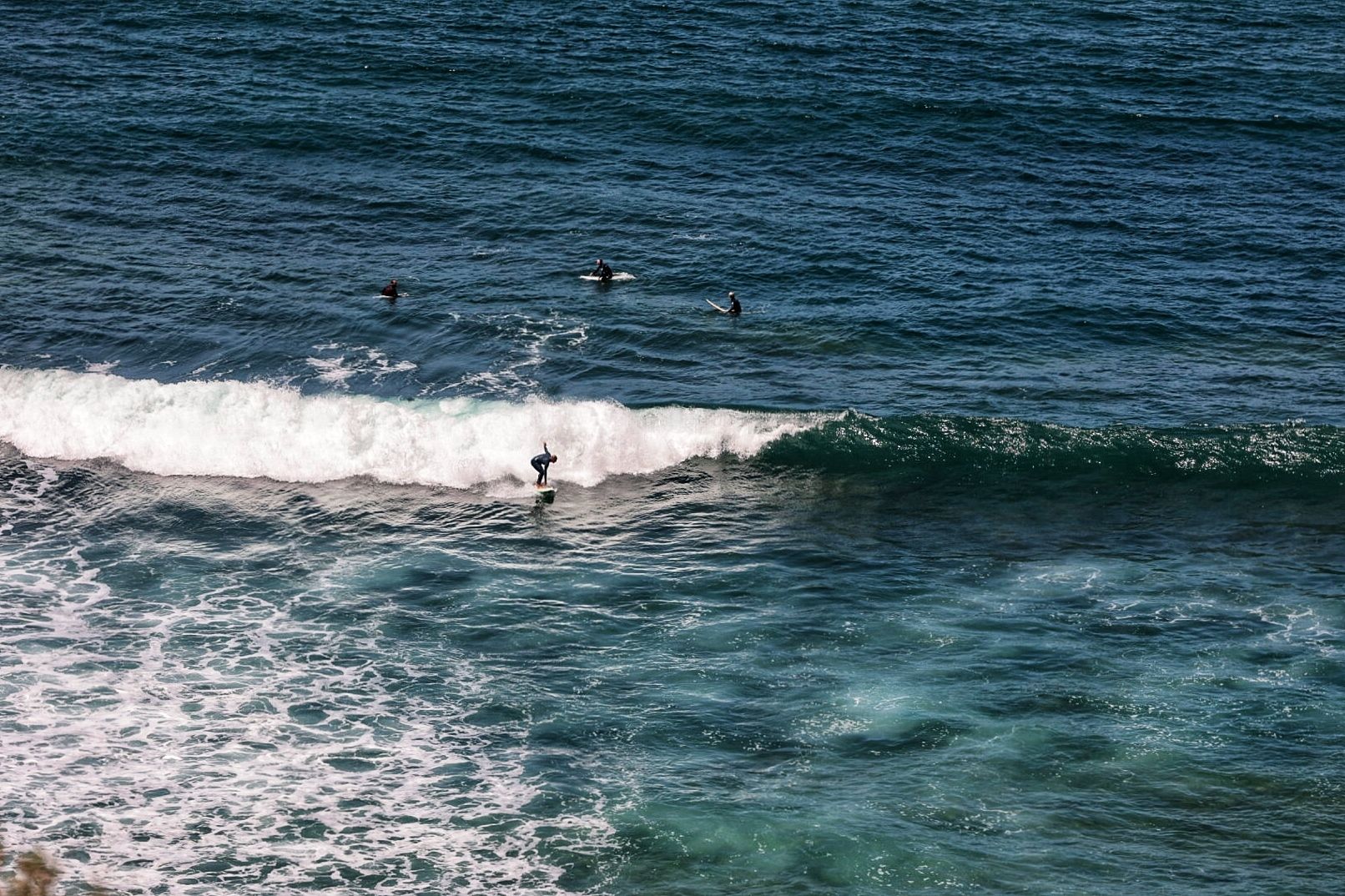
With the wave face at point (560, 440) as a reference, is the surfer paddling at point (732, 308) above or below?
above

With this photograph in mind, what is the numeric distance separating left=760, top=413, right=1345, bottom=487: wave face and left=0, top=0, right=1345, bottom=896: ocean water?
0.17m

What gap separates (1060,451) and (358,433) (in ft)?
67.3

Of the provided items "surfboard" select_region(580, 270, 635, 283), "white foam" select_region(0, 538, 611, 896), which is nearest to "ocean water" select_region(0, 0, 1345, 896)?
"white foam" select_region(0, 538, 611, 896)

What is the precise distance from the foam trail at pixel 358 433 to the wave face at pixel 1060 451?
1.31 meters

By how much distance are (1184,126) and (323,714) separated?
49873mm

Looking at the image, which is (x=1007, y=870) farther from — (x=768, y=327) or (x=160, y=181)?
(x=160, y=181)

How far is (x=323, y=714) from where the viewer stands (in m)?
34.6

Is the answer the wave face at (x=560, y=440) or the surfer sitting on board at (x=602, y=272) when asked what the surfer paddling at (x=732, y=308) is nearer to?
the surfer sitting on board at (x=602, y=272)

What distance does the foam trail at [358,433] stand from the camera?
47.1 meters

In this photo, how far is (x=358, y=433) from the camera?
48.2 meters

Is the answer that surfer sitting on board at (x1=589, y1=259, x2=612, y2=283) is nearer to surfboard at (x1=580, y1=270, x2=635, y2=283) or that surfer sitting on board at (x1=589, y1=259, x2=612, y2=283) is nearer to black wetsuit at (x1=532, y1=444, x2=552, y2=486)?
surfboard at (x1=580, y1=270, x2=635, y2=283)

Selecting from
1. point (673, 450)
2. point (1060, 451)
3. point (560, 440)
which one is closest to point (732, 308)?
Result: point (673, 450)

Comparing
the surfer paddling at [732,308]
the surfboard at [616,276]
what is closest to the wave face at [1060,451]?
the surfer paddling at [732,308]

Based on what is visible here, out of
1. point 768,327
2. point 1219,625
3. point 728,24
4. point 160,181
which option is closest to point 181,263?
point 160,181
